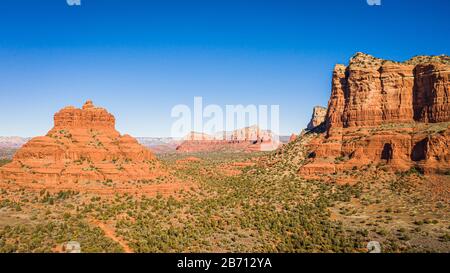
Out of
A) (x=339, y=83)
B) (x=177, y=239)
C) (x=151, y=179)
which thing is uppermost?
(x=339, y=83)

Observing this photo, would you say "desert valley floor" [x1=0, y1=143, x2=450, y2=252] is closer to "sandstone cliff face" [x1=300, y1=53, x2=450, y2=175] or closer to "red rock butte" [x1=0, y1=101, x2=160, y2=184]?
"red rock butte" [x1=0, y1=101, x2=160, y2=184]

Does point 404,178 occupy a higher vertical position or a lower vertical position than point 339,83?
lower

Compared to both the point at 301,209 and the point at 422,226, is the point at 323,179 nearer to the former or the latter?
the point at 301,209

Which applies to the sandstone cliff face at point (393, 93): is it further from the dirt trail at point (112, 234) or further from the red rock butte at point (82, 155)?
the dirt trail at point (112, 234)

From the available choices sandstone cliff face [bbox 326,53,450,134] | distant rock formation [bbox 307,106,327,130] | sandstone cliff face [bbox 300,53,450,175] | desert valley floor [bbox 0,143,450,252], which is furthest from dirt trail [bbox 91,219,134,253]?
distant rock formation [bbox 307,106,327,130]

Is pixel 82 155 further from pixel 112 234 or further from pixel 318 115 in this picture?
pixel 318 115

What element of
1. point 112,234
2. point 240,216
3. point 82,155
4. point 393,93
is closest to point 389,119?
point 393,93

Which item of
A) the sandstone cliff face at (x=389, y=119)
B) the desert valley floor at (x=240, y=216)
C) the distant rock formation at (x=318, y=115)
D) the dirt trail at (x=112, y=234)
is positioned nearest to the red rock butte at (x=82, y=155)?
the desert valley floor at (x=240, y=216)

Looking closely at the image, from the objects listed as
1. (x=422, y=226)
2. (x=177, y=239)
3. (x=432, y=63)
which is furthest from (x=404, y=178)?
(x=177, y=239)
